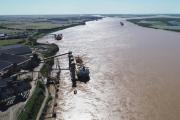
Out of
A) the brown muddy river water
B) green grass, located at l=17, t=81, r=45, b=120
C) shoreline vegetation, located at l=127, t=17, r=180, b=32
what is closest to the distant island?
shoreline vegetation, located at l=127, t=17, r=180, b=32

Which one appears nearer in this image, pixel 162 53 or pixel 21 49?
pixel 21 49

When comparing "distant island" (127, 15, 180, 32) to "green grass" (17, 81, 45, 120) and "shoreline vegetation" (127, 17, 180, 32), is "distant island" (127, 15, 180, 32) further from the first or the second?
"green grass" (17, 81, 45, 120)

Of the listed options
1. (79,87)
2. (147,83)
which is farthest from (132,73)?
(79,87)

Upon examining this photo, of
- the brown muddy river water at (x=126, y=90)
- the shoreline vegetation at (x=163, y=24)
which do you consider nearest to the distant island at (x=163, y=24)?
the shoreline vegetation at (x=163, y=24)

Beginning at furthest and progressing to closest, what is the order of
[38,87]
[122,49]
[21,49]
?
[122,49] → [21,49] → [38,87]

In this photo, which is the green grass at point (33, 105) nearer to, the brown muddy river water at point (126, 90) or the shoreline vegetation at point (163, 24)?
the brown muddy river water at point (126, 90)

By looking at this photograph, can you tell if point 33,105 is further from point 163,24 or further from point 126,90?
point 163,24

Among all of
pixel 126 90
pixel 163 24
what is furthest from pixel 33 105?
pixel 163 24

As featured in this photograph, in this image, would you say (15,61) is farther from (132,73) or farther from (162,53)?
(162,53)
